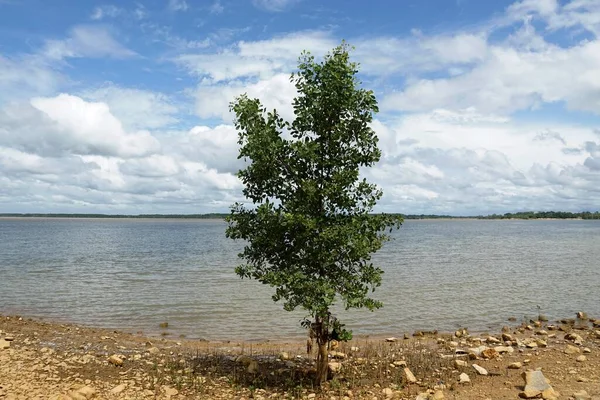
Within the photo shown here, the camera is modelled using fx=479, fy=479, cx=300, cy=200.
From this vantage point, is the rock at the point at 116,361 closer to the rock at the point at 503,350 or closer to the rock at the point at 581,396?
the rock at the point at 503,350

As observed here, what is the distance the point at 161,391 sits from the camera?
13727mm

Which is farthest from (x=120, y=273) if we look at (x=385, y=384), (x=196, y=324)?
(x=385, y=384)

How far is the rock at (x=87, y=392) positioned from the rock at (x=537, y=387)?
463 inches

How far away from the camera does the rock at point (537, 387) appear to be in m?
13.0

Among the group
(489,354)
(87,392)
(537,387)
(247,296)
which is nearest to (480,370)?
(489,354)

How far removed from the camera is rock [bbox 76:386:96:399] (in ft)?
41.5

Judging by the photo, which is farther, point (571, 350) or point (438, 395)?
point (571, 350)

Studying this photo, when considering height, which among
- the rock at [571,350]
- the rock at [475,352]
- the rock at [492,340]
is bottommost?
the rock at [492,340]

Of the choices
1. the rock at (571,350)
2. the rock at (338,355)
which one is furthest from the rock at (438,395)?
the rock at (571,350)

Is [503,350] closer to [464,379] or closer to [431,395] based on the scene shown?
[464,379]

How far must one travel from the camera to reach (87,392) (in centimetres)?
1278

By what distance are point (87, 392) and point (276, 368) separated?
6459 mm

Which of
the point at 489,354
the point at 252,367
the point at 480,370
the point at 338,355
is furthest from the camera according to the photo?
the point at 338,355

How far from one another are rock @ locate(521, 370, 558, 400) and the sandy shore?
1.38 feet
